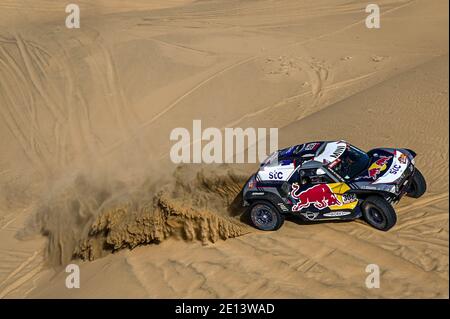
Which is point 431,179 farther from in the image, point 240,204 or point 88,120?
point 88,120

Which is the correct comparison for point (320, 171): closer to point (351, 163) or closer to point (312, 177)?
point (312, 177)

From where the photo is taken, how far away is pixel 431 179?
32.2 ft

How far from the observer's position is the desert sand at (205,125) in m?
8.21

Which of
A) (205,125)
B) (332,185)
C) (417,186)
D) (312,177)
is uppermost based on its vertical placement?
(205,125)

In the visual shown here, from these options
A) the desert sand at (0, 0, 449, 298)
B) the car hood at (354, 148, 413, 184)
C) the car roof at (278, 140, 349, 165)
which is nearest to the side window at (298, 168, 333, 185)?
the car roof at (278, 140, 349, 165)

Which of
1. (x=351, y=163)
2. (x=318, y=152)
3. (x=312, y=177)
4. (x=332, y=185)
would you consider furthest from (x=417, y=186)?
(x=312, y=177)

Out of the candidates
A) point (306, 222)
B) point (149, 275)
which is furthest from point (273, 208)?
point (149, 275)

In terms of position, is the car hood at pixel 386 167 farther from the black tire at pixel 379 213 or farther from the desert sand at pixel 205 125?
the desert sand at pixel 205 125

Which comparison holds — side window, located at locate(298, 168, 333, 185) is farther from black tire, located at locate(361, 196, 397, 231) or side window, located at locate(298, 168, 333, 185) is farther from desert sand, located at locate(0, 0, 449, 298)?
desert sand, located at locate(0, 0, 449, 298)

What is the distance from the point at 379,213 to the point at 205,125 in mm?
7923

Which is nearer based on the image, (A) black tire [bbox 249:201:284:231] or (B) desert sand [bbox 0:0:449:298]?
(B) desert sand [bbox 0:0:449:298]

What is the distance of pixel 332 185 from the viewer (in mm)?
8625

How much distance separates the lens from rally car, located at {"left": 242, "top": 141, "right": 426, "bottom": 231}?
8352 mm

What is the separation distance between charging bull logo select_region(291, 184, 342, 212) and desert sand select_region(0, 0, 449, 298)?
0.51 m
